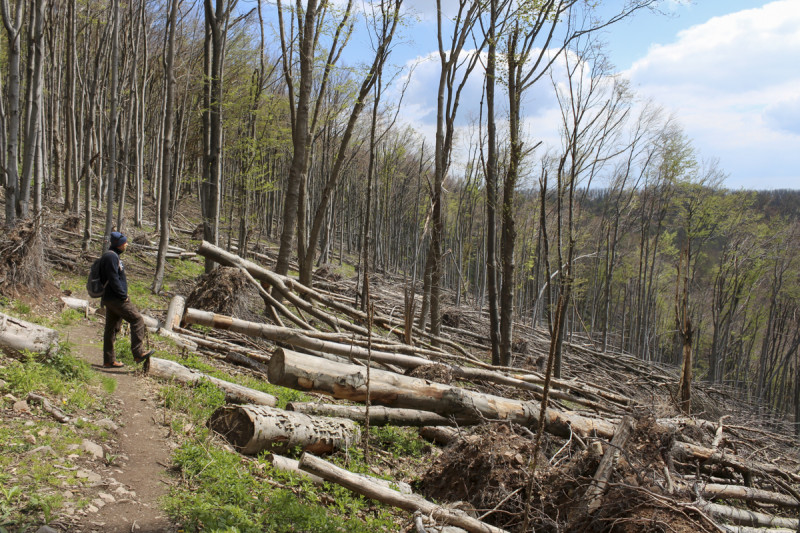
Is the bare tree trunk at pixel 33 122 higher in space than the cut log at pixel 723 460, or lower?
higher

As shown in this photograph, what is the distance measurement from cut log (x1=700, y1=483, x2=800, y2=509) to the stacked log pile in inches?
0.6

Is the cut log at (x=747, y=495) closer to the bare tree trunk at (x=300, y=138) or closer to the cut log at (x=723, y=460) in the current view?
the cut log at (x=723, y=460)

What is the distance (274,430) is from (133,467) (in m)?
1.30

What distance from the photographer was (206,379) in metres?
5.92

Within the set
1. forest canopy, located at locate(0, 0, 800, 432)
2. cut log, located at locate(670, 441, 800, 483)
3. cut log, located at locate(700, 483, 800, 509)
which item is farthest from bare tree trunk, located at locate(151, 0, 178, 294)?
cut log, located at locate(700, 483, 800, 509)

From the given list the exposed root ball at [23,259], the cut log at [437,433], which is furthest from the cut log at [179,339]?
the cut log at [437,433]

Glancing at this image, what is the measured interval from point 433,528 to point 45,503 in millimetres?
2820

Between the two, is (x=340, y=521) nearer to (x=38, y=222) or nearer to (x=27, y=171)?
(x=38, y=222)

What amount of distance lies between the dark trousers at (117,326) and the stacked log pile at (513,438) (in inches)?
24.5

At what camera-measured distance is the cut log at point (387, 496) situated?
384cm

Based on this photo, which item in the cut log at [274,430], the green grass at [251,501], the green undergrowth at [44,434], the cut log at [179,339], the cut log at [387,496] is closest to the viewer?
the green undergrowth at [44,434]

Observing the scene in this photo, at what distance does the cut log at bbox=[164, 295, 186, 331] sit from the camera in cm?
824

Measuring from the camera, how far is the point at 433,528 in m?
3.92

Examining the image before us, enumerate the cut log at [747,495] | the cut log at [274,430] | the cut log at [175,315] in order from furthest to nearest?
the cut log at [175,315], the cut log at [747,495], the cut log at [274,430]
